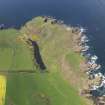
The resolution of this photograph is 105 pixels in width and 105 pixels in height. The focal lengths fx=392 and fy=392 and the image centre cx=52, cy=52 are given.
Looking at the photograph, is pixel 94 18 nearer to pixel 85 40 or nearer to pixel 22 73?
pixel 85 40

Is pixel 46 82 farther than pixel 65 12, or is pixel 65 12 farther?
pixel 65 12

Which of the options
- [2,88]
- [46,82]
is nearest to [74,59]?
[46,82]

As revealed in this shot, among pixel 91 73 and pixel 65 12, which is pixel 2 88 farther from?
pixel 65 12

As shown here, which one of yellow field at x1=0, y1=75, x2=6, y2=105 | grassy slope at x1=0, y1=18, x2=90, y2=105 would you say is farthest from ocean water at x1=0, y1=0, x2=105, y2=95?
yellow field at x1=0, y1=75, x2=6, y2=105

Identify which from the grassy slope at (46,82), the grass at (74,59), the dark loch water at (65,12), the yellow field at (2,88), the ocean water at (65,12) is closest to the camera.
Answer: the yellow field at (2,88)

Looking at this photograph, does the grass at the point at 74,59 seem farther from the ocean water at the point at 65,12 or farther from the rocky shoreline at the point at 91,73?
the ocean water at the point at 65,12

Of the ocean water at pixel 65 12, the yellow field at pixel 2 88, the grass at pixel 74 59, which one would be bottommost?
the yellow field at pixel 2 88

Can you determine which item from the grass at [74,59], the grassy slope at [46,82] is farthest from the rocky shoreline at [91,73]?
the grassy slope at [46,82]
